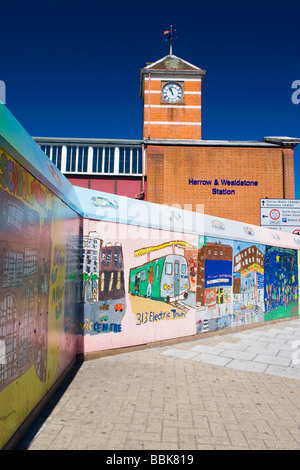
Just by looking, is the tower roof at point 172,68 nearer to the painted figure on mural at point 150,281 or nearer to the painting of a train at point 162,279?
the painting of a train at point 162,279

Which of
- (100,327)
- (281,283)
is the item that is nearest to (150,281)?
(100,327)

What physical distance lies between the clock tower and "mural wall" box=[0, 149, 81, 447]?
2558 cm

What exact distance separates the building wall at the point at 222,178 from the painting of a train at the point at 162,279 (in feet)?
55.9

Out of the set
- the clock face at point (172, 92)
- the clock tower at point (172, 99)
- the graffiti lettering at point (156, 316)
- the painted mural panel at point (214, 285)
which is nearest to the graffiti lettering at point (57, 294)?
the graffiti lettering at point (156, 316)

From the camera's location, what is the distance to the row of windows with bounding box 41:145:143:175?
24469 mm

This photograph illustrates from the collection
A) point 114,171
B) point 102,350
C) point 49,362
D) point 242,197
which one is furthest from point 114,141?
point 49,362

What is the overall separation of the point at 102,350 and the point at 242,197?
20707mm

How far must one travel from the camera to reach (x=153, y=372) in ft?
17.5

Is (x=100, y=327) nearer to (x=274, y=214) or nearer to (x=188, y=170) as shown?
(x=274, y=214)

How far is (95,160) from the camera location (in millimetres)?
24594

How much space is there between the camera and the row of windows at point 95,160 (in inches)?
963

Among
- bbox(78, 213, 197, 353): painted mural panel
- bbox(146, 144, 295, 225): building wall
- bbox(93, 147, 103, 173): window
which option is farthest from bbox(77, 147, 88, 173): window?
bbox(78, 213, 197, 353): painted mural panel

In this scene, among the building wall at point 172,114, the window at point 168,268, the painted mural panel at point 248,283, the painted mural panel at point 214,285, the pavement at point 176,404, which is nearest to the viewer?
the pavement at point 176,404
